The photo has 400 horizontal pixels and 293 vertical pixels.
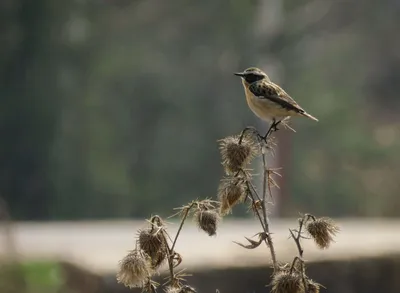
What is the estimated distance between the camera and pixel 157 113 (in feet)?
52.2

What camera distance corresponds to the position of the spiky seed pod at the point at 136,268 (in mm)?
1927

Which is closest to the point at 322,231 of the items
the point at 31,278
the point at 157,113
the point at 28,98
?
the point at 31,278

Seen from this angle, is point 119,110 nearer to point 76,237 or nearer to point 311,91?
point 311,91

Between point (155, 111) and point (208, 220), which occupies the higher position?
point (155, 111)

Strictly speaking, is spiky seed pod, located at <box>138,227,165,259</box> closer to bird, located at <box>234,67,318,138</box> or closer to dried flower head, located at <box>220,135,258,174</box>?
dried flower head, located at <box>220,135,258,174</box>

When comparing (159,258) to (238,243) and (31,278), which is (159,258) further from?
(31,278)

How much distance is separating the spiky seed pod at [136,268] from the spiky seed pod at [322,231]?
1.17ft

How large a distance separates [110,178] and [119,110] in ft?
3.91

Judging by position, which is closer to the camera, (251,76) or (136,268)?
(136,268)

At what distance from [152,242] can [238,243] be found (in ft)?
0.58

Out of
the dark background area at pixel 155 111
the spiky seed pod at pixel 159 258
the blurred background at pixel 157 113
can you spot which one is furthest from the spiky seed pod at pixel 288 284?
the dark background area at pixel 155 111

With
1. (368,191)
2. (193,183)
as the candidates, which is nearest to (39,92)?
(193,183)

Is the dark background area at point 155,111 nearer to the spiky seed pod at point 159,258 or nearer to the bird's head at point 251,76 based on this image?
the bird's head at point 251,76

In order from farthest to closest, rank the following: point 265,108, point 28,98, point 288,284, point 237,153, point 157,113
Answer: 1. point 157,113
2. point 28,98
3. point 265,108
4. point 237,153
5. point 288,284
